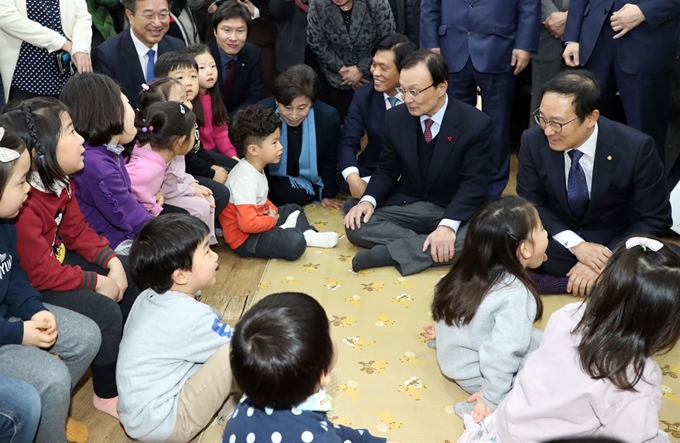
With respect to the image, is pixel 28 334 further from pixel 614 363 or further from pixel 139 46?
pixel 139 46

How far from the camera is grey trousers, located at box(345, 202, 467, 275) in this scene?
9.04ft

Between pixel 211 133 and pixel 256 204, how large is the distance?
65 cm

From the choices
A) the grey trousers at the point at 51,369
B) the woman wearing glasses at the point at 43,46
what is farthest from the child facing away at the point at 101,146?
the woman wearing glasses at the point at 43,46

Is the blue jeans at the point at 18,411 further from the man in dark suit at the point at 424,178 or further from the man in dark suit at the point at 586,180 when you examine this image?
the man in dark suit at the point at 586,180

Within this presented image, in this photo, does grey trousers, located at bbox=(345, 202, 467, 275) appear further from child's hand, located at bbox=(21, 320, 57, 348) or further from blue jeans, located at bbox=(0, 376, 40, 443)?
blue jeans, located at bbox=(0, 376, 40, 443)

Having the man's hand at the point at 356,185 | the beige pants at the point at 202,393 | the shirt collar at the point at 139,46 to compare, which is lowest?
the man's hand at the point at 356,185

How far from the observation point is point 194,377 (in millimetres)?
1786

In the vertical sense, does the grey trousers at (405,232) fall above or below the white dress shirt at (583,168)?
below

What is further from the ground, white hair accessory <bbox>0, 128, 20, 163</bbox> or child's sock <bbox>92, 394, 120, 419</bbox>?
white hair accessory <bbox>0, 128, 20, 163</bbox>

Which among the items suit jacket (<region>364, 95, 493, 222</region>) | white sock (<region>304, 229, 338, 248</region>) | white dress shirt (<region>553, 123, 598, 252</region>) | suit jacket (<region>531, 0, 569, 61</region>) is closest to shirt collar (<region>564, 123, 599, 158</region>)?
white dress shirt (<region>553, 123, 598, 252</region>)

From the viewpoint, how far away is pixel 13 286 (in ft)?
5.71

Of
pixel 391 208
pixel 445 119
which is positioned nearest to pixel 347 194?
→ pixel 391 208

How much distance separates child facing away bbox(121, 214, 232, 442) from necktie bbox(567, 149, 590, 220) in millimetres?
1486

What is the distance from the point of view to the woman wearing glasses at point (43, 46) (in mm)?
2912
